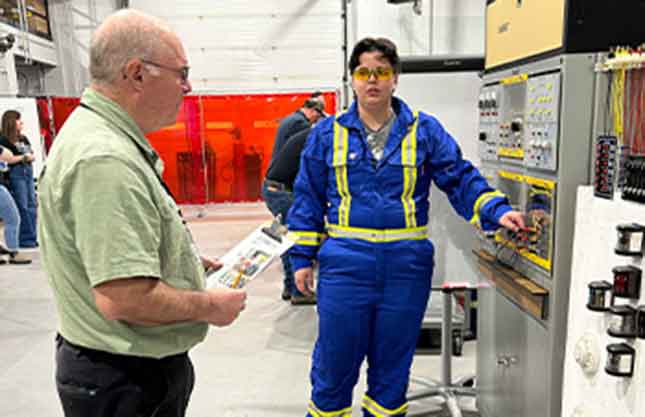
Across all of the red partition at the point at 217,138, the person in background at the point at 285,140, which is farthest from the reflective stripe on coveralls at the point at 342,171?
the red partition at the point at 217,138

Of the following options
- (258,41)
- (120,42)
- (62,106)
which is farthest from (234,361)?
(258,41)

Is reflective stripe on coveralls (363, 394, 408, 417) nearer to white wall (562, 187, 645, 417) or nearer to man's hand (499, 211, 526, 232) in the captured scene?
white wall (562, 187, 645, 417)

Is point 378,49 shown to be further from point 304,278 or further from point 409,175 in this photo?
point 304,278

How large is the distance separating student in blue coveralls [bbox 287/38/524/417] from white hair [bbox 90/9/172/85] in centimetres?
100

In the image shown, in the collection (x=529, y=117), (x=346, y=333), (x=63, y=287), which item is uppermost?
(x=529, y=117)

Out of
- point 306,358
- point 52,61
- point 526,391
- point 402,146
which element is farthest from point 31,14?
point 526,391

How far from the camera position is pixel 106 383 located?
1.15 metres

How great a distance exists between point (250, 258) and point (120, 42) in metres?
0.65

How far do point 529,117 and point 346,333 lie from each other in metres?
1.03

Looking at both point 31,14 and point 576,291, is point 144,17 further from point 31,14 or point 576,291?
point 31,14

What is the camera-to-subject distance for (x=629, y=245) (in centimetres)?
124

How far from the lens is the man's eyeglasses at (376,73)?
1923mm

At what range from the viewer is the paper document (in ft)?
4.58

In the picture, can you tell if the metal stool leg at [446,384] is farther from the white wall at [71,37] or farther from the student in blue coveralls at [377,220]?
the white wall at [71,37]
